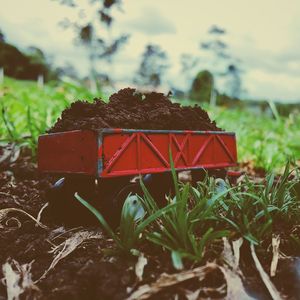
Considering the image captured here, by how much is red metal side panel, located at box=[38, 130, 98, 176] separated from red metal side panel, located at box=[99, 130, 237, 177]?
0.30 feet

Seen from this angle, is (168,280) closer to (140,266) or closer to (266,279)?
(140,266)

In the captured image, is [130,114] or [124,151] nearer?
[124,151]

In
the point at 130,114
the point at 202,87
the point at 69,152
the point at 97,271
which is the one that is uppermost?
the point at 202,87

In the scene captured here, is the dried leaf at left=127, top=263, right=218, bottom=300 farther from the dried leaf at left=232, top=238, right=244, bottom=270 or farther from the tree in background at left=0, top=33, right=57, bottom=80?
the tree in background at left=0, top=33, right=57, bottom=80

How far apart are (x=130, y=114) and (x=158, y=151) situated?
40 centimetres

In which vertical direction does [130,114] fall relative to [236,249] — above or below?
above

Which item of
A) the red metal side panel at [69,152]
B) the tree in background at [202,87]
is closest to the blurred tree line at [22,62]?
the tree in background at [202,87]

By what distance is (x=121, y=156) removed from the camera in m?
2.79

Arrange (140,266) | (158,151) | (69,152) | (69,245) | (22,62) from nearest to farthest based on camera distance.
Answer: (140,266) → (69,245) → (69,152) → (158,151) → (22,62)

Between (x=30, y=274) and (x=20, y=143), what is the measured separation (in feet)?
8.73

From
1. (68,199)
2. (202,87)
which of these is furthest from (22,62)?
(68,199)

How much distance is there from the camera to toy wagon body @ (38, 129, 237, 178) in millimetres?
2678

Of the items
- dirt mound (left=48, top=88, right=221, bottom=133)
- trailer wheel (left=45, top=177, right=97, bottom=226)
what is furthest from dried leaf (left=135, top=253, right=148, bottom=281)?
trailer wheel (left=45, top=177, right=97, bottom=226)

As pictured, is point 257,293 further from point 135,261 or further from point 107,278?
point 107,278
